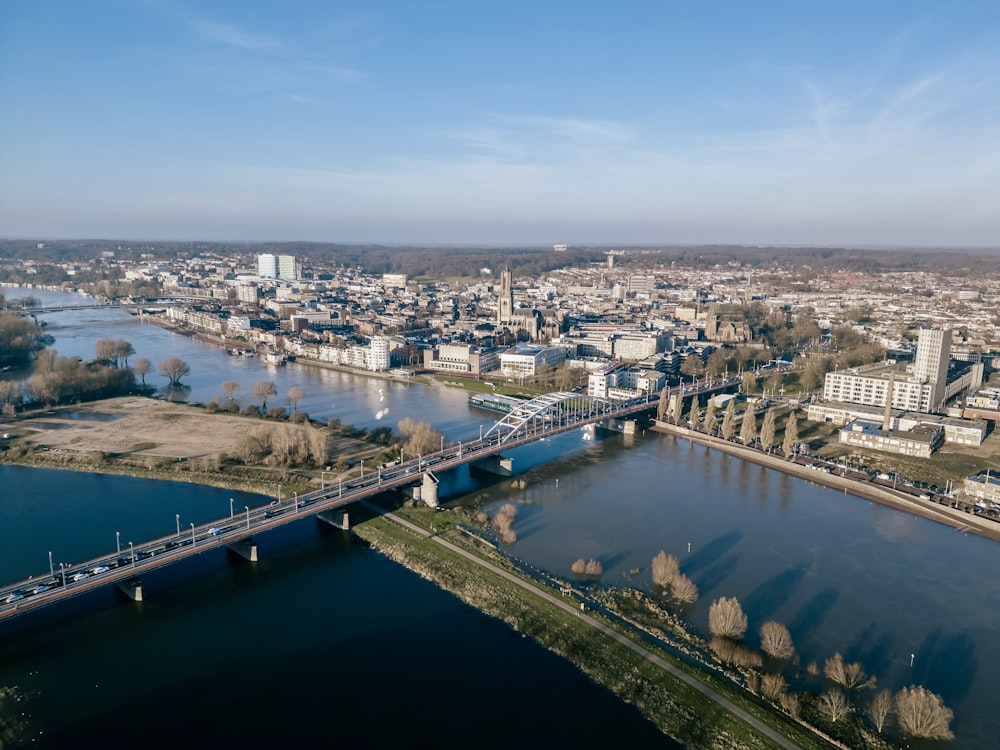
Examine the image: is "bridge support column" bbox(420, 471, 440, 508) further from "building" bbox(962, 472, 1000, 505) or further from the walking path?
"building" bbox(962, 472, 1000, 505)

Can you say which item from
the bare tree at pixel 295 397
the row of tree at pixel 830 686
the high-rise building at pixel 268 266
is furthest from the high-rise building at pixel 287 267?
the row of tree at pixel 830 686

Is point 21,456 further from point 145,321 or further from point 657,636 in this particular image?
point 145,321

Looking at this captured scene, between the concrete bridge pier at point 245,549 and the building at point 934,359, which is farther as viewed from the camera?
the building at point 934,359

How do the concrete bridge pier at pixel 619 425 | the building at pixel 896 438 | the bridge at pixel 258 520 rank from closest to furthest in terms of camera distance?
the bridge at pixel 258 520 < the building at pixel 896 438 < the concrete bridge pier at pixel 619 425

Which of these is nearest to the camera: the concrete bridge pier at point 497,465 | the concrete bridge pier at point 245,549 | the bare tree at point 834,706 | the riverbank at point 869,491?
the bare tree at point 834,706

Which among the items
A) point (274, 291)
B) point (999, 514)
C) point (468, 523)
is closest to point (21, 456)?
point (468, 523)

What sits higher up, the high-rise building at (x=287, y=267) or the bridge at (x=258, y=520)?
the high-rise building at (x=287, y=267)

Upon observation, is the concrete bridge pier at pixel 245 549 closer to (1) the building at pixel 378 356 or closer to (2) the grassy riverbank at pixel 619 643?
(2) the grassy riverbank at pixel 619 643
